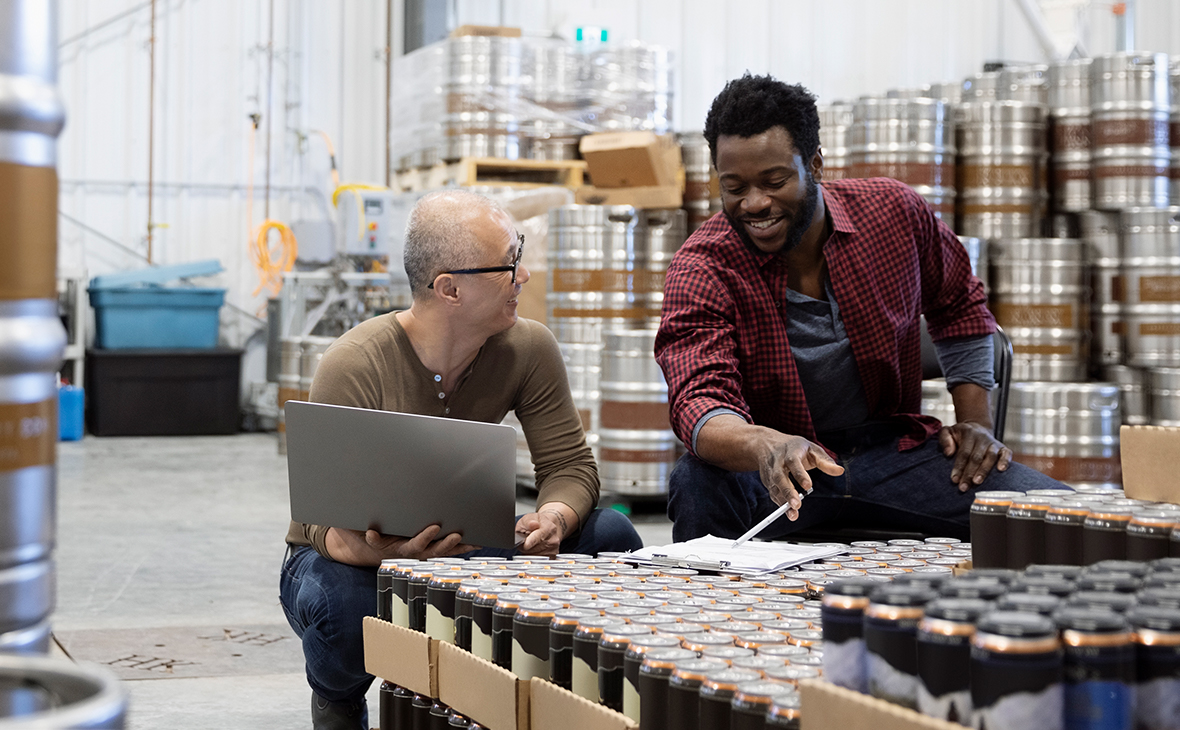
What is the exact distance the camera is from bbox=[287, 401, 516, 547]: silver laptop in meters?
2.51

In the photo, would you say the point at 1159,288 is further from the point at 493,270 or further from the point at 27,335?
the point at 27,335

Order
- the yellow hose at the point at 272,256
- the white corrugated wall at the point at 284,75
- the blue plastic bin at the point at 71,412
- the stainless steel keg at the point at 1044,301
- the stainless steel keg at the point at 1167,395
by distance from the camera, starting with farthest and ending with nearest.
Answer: the white corrugated wall at the point at 284,75, the yellow hose at the point at 272,256, the blue plastic bin at the point at 71,412, the stainless steel keg at the point at 1044,301, the stainless steel keg at the point at 1167,395

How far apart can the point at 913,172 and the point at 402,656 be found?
4466 mm

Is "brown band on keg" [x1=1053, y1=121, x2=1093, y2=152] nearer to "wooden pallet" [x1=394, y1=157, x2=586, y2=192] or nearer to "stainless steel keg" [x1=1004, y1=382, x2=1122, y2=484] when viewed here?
"stainless steel keg" [x1=1004, y1=382, x2=1122, y2=484]

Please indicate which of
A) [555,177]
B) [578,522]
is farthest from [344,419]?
[555,177]

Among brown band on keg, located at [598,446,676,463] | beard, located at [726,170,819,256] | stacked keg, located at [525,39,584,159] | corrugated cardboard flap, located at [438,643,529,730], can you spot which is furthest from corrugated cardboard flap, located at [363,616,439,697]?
stacked keg, located at [525,39,584,159]

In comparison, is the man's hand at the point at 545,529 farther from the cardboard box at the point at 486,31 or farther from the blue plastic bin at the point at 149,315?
the blue plastic bin at the point at 149,315

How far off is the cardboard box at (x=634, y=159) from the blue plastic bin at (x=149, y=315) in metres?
4.73

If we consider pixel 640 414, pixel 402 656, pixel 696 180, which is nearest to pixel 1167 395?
pixel 640 414

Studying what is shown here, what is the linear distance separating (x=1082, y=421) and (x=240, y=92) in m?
8.17

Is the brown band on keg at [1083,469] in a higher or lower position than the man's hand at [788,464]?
lower

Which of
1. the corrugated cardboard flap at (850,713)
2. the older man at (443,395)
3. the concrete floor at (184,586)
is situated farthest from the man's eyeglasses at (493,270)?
the corrugated cardboard flap at (850,713)

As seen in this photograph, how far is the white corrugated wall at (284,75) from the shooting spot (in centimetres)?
1101

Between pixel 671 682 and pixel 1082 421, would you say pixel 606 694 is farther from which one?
pixel 1082 421
